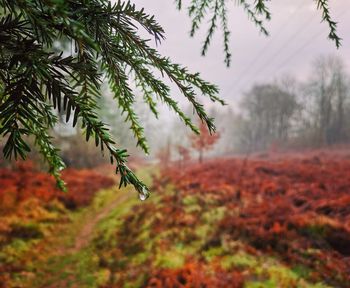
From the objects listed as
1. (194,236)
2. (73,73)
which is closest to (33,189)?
(194,236)

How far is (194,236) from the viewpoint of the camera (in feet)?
31.6

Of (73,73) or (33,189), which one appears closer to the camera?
(73,73)

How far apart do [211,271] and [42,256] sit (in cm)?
540

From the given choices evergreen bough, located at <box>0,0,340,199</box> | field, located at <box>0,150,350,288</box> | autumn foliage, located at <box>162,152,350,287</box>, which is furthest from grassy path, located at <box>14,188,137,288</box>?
evergreen bough, located at <box>0,0,340,199</box>

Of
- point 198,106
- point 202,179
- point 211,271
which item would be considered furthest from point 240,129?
point 198,106

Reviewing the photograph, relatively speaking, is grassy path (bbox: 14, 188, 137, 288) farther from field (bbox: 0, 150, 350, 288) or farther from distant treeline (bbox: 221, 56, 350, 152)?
distant treeline (bbox: 221, 56, 350, 152)

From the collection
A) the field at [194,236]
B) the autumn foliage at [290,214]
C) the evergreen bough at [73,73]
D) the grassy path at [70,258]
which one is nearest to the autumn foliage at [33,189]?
the field at [194,236]

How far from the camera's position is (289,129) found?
55.3 m

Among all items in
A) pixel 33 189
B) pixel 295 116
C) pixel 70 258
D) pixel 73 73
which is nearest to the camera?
pixel 73 73

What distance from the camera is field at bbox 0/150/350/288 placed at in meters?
7.21

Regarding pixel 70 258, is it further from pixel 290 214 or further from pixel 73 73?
pixel 73 73

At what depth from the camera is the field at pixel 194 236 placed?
721cm

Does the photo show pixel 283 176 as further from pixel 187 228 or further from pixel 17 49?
pixel 17 49

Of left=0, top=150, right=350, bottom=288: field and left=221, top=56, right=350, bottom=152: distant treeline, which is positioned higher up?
left=221, top=56, right=350, bottom=152: distant treeline
